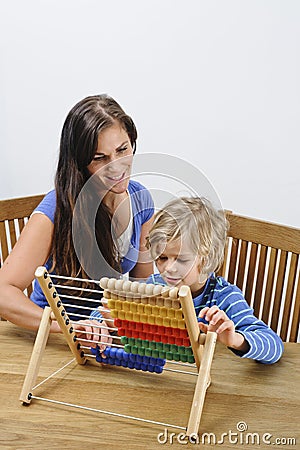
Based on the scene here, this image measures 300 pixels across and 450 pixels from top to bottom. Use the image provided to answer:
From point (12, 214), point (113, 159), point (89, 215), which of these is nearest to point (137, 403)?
point (89, 215)

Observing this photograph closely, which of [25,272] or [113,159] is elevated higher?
[113,159]

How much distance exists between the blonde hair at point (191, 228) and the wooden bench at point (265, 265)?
0.31 metres

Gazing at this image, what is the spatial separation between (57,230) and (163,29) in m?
1.35

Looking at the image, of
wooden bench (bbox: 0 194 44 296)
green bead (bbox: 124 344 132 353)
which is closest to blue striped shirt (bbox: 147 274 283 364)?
green bead (bbox: 124 344 132 353)

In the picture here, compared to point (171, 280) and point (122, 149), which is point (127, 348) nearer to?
point (171, 280)

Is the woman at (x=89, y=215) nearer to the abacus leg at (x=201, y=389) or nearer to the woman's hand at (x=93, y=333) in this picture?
the woman's hand at (x=93, y=333)

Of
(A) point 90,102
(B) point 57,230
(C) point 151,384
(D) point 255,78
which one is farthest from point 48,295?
(D) point 255,78

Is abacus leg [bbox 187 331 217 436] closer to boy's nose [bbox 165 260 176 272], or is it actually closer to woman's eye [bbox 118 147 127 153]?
boy's nose [bbox 165 260 176 272]

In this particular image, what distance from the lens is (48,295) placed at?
1.24m

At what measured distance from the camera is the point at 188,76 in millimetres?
2654

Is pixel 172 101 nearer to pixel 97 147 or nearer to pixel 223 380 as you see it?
pixel 97 147

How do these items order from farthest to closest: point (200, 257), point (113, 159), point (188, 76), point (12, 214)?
point (188, 76) → point (12, 214) → point (113, 159) → point (200, 257)

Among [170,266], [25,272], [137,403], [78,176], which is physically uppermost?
[78,176]

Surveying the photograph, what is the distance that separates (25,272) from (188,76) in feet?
4.57
